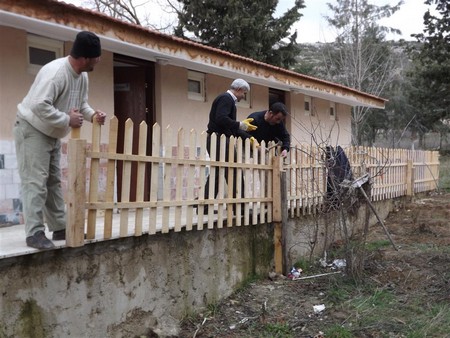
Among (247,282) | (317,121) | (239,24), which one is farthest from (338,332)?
(239,24)

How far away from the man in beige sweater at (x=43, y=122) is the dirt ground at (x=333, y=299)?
5.92 feet

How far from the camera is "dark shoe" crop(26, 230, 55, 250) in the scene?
10.7 ft

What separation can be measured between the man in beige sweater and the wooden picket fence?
0.57 ft

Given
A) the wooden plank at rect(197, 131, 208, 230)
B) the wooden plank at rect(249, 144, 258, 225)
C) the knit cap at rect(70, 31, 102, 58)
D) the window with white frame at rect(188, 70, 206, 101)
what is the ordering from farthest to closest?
the window with white frame at rect(188, 70, 206, 101)
the wooden plank at rect(249, 144, 258, 225)
the wooden plank at rect(197, 131, 208, 230)
the knit cap at rect(70, 31, 102, 58)

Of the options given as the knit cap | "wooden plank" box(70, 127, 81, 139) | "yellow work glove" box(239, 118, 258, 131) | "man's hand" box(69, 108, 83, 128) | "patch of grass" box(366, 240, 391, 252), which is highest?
the knit cap

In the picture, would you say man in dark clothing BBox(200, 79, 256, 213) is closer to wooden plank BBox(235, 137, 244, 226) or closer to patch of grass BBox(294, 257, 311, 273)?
wooden plank BBox(235, 137, 244, 226)

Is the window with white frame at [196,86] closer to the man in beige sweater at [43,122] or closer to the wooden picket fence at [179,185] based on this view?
the wooden picket fence at [179,185]

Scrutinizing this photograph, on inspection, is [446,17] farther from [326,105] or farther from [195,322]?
[195,322]

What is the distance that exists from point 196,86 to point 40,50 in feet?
10.4

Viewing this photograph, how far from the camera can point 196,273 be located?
4.75 meters

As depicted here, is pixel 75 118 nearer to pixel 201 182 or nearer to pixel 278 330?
pixel 201 182

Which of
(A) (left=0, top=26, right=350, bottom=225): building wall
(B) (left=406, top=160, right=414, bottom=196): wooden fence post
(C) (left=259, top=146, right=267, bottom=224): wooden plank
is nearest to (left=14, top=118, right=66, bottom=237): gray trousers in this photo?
(A) (left=0, top=26, right=350, bottom=225): building wall

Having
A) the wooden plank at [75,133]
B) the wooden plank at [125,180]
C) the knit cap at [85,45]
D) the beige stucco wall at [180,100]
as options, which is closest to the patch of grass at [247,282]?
the wooden plank at [125,180]

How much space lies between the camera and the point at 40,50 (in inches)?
227
